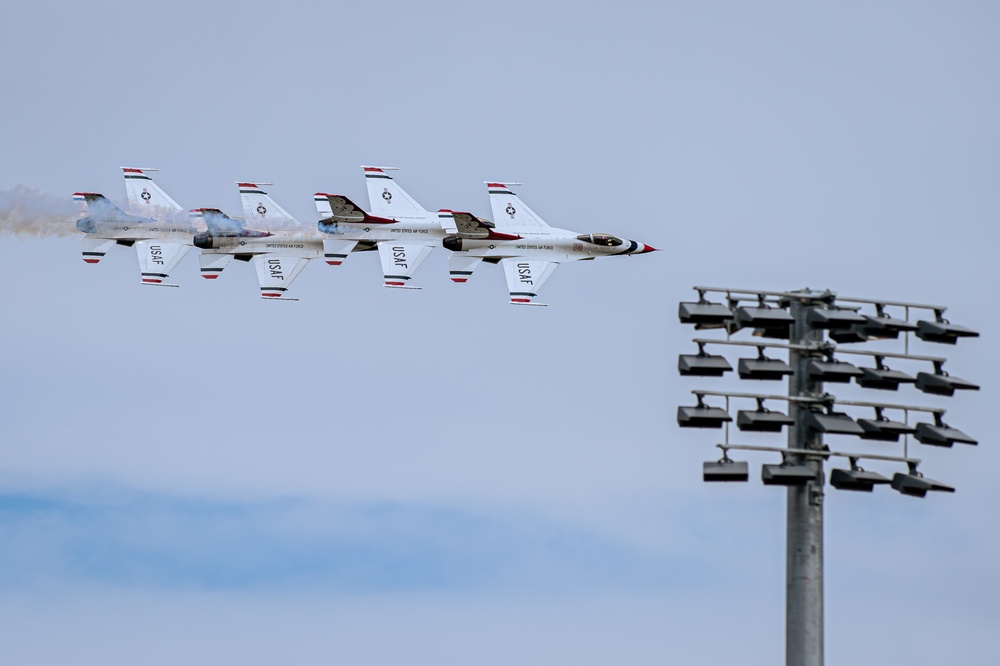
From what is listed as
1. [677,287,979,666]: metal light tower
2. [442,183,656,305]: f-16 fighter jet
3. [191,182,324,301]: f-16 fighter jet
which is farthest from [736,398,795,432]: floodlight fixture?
[191,182,324,301]: f-16 fighter jet

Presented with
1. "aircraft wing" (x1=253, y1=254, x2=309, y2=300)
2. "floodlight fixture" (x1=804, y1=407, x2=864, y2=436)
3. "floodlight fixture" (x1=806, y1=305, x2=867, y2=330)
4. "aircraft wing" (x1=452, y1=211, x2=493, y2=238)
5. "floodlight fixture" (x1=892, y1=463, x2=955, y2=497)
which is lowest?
"floodlight fixture" (x1=892, y1=463, x2=955, y2=497)

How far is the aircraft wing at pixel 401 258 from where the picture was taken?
290ft

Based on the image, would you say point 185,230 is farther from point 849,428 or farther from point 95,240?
point 849,428

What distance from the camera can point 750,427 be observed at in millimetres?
59875

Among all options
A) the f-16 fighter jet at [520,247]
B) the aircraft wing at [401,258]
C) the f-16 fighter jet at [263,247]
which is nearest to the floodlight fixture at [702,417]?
the f-16 fighter jet at [520,247]

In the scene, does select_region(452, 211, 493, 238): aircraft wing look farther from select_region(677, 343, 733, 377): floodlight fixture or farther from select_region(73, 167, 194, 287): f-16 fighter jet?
select_region(677, 343, 733, 377): floodlight fixture

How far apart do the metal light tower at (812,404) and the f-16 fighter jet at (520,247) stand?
27040 millimetres

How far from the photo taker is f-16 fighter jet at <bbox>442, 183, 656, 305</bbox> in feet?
290

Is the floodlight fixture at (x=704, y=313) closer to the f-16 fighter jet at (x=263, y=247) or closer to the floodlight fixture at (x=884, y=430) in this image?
the floodlight fixture at (x=884, y=430)

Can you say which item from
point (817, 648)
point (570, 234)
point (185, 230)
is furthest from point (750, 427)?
point (185, 230)

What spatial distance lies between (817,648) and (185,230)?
43358 millimetres

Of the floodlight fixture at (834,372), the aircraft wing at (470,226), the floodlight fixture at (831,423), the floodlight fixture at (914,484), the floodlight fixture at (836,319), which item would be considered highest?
the aircraft wing at (470,226)

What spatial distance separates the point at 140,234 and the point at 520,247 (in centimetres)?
1927

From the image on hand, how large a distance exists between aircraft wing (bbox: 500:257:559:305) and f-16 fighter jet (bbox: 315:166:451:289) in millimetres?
4126
